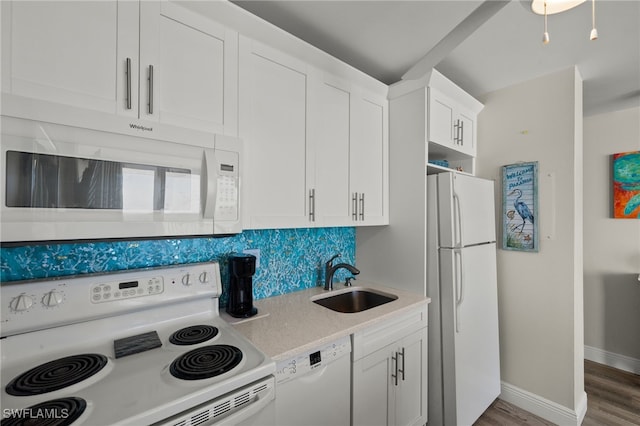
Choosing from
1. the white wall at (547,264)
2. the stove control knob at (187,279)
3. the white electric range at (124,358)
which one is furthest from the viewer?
the white wall at (547,264)

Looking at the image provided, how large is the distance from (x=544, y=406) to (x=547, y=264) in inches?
43.2

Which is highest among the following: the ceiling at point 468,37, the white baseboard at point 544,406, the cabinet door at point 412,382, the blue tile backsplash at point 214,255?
the ceiling at point 468,37

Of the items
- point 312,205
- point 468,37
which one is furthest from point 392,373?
point 468,37

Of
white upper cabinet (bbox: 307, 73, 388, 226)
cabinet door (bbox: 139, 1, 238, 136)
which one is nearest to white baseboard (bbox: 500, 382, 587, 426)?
white upper cabinet (bbox: 307, 73, 388, 226)

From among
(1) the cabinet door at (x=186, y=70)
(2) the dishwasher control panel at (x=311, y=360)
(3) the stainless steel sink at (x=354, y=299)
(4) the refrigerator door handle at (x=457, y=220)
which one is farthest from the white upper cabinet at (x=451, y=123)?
(2) the dishwasher control panel at (x=311, y=360)

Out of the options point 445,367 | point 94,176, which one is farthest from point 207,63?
point 445,367

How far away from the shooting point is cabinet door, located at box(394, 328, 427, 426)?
1646 millimetres

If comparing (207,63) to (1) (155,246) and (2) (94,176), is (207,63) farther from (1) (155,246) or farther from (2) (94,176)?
(1) (155,246)

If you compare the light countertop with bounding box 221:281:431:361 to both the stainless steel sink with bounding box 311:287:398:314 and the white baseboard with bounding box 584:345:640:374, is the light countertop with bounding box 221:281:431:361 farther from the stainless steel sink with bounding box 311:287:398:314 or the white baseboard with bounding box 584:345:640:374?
the white baseboard with bounding box 584:345:640:374

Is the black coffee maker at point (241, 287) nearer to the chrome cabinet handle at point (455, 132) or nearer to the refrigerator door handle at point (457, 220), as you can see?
the refrigerator door handle at point (457, 220)

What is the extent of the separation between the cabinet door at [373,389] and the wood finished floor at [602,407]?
3.49 ft

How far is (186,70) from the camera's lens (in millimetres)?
1192

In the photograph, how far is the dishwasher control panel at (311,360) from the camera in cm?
113

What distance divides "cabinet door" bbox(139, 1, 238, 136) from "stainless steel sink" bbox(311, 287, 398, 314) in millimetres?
Answer: 1317
